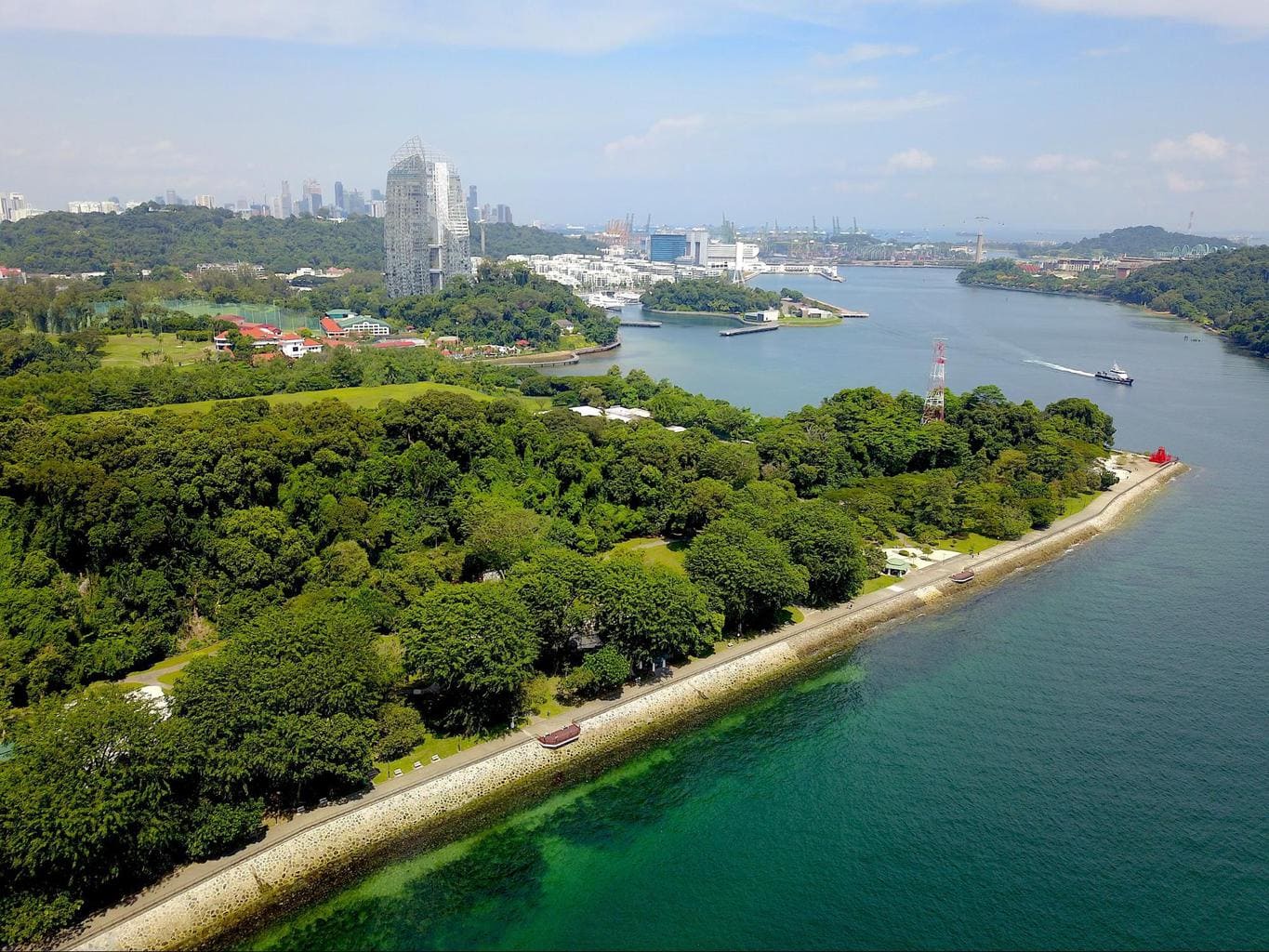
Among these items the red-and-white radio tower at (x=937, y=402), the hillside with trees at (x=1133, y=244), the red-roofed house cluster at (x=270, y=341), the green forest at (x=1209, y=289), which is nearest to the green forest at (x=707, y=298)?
the green forest at (x=1209, y=289)

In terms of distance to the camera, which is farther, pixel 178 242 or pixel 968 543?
pixel 178 242

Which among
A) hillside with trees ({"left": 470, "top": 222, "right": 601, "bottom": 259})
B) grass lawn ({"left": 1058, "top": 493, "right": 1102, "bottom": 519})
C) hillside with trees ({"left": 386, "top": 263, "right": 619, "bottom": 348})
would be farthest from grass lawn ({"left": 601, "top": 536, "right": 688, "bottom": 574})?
hillside with trees ({"left": 470, "top": 222, "right": 601, "bottom": 259})

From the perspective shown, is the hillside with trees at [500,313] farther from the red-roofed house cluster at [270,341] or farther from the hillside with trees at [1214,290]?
the hillside with trees at [1214,290]

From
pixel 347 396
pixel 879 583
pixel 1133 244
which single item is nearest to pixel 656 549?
pixel 879 583

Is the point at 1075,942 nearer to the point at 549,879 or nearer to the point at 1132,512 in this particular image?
the point at 549,879

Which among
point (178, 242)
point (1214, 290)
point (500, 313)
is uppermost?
point (178, 242)

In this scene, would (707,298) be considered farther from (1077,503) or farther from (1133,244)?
(1133,244)
